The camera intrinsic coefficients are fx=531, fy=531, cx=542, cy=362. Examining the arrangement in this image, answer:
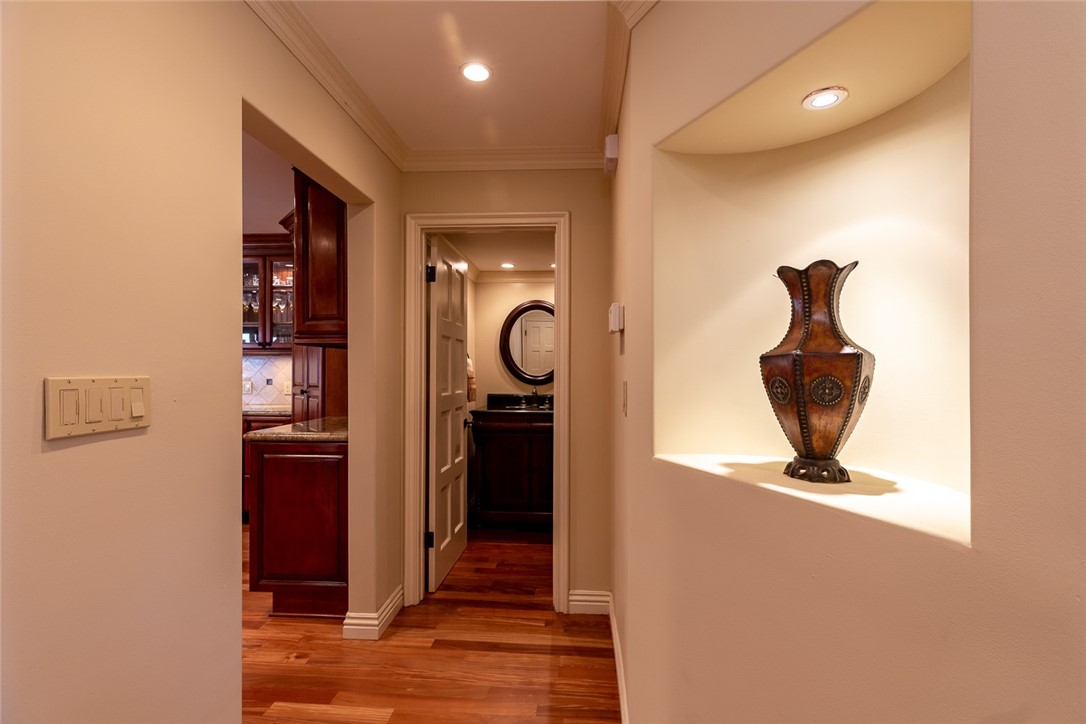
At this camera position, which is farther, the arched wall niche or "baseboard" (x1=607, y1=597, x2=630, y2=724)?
"baseboard" (x1=607, y1=597, x2=630, y2=724)

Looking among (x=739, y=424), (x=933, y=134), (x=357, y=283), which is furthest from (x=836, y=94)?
(x=357, y=283)

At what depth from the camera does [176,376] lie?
4.17 ft

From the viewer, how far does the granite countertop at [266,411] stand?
4.43 metres

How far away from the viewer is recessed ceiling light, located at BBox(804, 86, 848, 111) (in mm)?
1158

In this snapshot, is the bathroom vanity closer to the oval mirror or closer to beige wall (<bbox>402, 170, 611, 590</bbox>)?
the oval mirror

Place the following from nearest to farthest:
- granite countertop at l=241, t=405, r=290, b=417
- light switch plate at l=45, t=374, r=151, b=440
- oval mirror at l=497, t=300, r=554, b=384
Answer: light switch plate at l=45, t=374, r=151, b=440 → granite countertop at l=241, t=405, r=290, b=417 → oval mirror at l=497, t=300, r=554, b=384

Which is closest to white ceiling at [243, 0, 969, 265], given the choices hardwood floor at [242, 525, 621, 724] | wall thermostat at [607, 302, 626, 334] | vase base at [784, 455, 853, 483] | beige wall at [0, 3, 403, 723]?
beige wall at [0, 3, 403, 723]

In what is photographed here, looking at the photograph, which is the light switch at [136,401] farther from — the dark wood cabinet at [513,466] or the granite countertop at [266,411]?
the granite countertop at [266,411]

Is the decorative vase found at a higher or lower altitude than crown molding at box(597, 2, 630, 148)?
lower

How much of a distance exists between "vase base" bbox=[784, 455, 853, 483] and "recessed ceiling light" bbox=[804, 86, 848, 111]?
0.80m

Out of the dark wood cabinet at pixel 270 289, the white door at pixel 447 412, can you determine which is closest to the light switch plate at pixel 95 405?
the white door at pixel 447 412

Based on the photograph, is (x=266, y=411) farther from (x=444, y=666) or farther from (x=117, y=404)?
(x=117, y=404)

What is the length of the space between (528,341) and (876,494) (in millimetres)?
4017

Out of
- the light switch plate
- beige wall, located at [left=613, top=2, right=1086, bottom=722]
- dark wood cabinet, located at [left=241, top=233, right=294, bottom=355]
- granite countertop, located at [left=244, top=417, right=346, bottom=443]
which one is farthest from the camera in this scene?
dark wood cabinet, located at [left=241, top=233, right=294, bottom=355]
